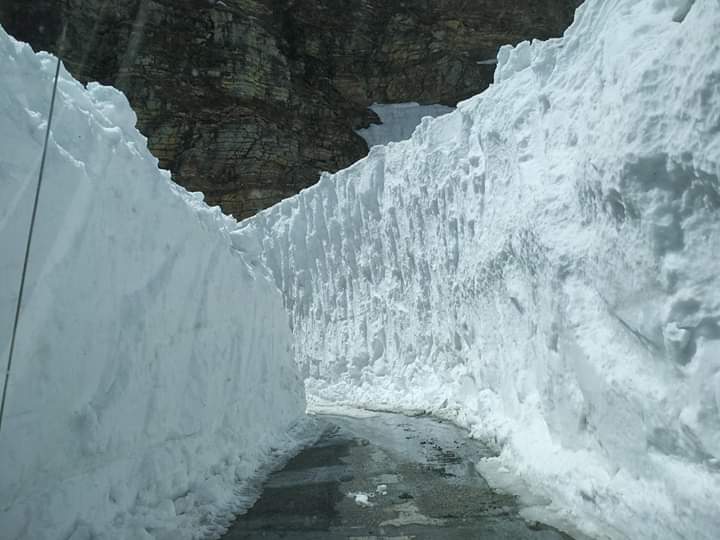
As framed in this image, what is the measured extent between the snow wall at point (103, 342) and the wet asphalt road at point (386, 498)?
0.43 metres

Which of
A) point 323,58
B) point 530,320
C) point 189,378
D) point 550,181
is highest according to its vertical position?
point 323,58

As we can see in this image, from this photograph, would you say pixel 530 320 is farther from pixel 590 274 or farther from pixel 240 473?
pixel 240 473

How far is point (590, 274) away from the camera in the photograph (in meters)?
5.48

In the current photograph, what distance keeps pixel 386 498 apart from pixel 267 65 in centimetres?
2787

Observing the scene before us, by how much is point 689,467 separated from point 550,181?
4.11 m

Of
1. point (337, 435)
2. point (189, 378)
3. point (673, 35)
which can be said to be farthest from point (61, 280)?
point (337, 435)

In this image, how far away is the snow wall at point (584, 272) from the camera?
3783mm

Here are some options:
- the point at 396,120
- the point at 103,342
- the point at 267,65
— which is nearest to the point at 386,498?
the point at 103,342

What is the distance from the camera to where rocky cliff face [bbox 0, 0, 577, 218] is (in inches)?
1063

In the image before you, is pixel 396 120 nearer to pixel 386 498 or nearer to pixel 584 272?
pixel 584 272

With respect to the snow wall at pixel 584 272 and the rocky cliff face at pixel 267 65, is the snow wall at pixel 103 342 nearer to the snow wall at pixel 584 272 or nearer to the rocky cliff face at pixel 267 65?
the snow wall at pixel 584 272

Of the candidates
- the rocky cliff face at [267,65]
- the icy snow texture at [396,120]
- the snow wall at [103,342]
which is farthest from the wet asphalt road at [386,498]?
the icy snow texture at [396,120]

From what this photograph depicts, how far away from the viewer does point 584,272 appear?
5637 mm

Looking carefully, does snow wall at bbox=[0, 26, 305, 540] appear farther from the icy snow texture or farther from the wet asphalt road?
the icy snow texture
